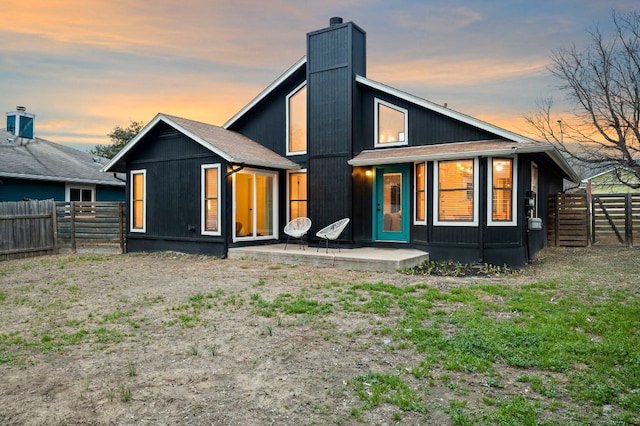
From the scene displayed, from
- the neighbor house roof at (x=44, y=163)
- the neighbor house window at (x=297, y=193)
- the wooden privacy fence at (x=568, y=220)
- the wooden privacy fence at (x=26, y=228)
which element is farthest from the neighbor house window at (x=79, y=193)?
the wooden privacy fence at (x=568, y=220)

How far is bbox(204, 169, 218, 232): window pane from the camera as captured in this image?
10.8 metres

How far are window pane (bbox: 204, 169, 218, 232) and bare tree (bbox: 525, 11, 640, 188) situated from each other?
49.9 ft

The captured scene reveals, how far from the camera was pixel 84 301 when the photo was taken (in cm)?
612

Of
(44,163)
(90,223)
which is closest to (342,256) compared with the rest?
(90,223)

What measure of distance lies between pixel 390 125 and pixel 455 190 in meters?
2.60

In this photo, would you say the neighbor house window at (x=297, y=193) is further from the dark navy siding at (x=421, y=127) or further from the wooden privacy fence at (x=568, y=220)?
the wooden privacy fence at (x=568, y=220)

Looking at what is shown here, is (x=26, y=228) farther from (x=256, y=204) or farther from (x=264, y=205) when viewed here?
(x=264, y=205)

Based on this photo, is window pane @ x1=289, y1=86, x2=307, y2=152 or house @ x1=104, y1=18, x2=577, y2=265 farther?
window pane @ x1=289, y1=86, x2=307, y2=152

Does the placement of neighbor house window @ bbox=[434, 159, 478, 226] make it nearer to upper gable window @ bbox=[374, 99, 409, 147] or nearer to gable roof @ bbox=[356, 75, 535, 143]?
gable roof @ bbox=[356, 75, 535, 143]

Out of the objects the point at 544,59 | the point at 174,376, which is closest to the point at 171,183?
the point at 174,376

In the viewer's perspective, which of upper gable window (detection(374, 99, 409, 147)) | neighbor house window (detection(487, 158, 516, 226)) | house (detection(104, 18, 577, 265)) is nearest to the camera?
neighbor house window (detection(487, 158, 516, 226))

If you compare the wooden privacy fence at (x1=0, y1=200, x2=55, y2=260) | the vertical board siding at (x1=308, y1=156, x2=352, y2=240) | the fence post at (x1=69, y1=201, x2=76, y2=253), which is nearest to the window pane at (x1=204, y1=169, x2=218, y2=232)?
the vertical board siding at (x1=308, y1=156, x2=352, y2=240)

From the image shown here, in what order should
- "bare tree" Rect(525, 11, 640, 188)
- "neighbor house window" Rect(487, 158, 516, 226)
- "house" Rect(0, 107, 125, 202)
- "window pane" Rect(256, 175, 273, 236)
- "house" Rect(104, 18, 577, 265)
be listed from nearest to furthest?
"neighbor house window" Rect(487, 158, 516, 226) < "house" Rect(104, 18, 577, 265) < "window pane" Rect(256, 175, 273, 236) < "house" Rect(0, 107, 125, 202) < "bare tree" Rect(525, 11, 640, 188)

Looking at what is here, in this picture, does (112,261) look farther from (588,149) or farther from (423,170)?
(588,149)
